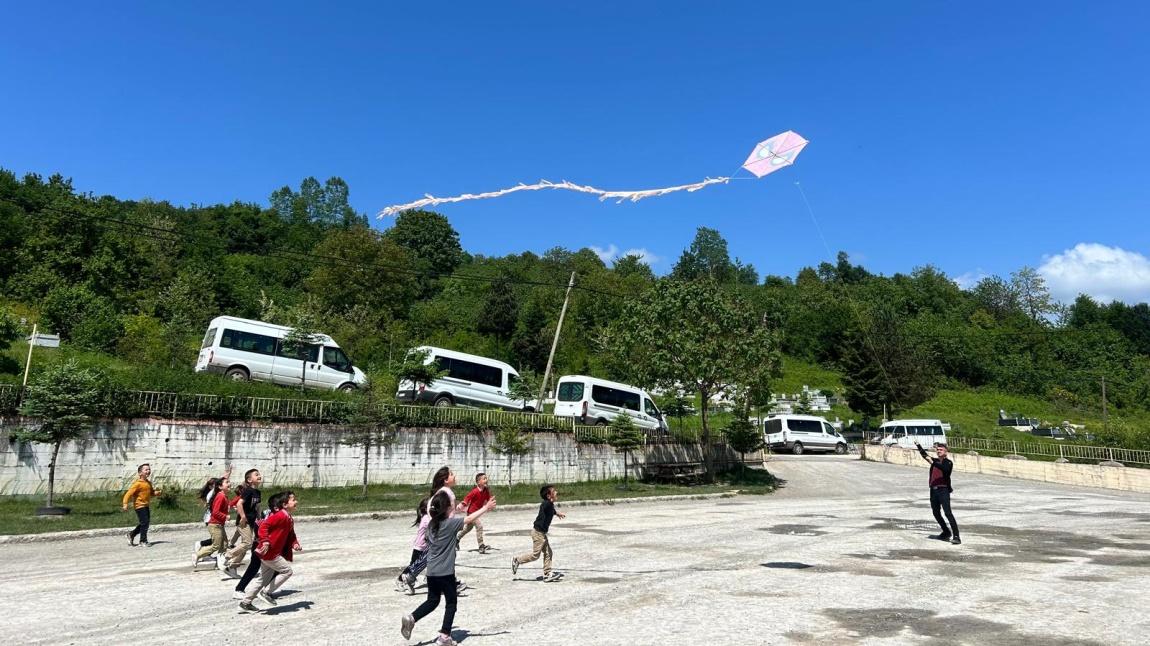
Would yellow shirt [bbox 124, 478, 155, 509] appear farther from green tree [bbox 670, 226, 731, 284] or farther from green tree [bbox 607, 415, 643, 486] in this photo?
green tree [bbox 670, 226, 731, 284]

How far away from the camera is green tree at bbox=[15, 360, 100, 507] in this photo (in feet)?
58.8

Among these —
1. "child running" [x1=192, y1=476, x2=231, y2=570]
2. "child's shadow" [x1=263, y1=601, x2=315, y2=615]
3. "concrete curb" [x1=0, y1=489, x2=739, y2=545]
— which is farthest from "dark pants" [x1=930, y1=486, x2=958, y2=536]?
"child running" [x1=192, y1=476, x2=231, y2=570]

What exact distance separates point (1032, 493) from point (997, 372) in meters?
63.2

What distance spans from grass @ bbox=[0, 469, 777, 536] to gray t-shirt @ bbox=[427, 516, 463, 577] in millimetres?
12646

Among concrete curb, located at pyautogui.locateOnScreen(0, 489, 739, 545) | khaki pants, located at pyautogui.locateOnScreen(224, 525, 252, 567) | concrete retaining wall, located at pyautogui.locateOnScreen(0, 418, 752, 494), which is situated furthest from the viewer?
concrete retaining wall, located at pyautogui.locateOnScreen(0, 418, 752, 494)

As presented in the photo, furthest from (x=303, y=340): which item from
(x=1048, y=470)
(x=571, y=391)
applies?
(x=1048, y=470)

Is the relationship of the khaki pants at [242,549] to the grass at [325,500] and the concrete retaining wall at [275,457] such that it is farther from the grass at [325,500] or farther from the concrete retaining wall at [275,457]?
the concrete retaining wall at [275,457]

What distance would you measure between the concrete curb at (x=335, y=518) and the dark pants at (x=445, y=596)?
12.1 meters

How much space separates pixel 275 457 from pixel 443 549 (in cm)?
1801

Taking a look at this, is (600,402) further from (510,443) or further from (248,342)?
(248,342)

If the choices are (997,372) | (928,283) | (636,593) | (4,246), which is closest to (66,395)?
(636,593)

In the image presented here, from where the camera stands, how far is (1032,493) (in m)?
26.4

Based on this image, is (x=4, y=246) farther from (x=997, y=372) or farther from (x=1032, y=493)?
(x=997, y=372)

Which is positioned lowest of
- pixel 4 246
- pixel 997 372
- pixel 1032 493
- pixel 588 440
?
pixel 1032 493
